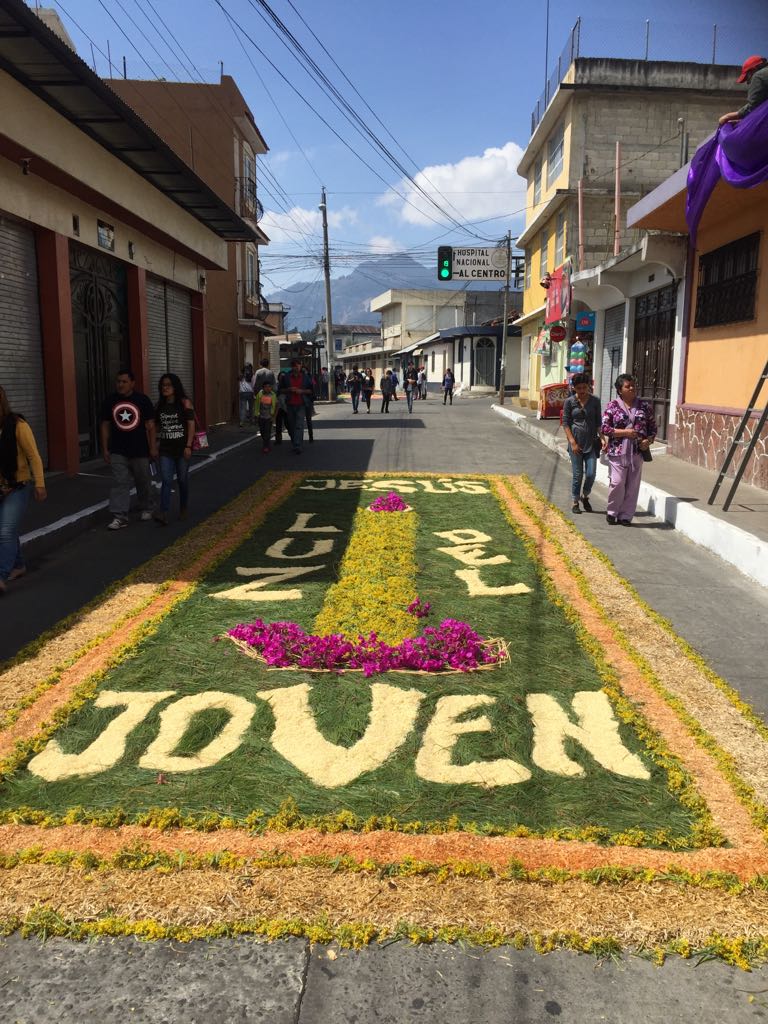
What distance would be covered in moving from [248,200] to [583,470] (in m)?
25.9

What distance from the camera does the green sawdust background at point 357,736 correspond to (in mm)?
3191

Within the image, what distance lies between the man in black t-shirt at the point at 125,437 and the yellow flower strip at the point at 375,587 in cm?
249

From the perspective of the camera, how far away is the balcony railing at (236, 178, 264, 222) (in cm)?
2880

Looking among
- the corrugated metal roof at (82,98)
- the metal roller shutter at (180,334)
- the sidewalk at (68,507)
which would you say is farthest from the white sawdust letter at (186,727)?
the metal roller shutter at (180,334)

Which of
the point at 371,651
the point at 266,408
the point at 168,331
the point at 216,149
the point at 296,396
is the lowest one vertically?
the point at 371,651

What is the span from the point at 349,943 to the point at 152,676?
2455 millimetres

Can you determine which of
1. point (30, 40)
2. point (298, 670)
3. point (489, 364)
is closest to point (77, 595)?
point (298, 670)

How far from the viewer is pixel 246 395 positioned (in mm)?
22891

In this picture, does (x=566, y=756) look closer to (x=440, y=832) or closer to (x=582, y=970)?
(x=440, y=832)

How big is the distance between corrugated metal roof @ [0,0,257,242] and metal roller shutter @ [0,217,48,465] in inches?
68.0

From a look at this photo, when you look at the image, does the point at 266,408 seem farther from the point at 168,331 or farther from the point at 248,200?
the point at 248,200

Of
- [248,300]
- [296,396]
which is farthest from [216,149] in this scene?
[296,396]

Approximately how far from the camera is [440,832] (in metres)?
3.02

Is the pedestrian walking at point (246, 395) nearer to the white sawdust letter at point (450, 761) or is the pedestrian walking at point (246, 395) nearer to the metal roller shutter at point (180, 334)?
the metal roller shutter at point (180, 334)
